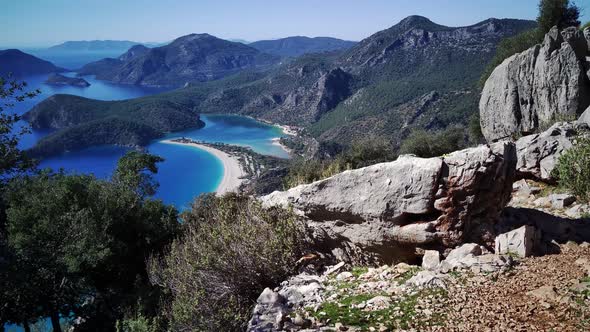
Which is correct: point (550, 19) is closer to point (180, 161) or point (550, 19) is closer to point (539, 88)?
point (539, 88)

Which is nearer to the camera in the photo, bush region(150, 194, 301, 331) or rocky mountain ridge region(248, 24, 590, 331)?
rocky mountain ridge region(248, 24, 590, 331)

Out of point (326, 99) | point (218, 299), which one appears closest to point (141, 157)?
point (218, 299)

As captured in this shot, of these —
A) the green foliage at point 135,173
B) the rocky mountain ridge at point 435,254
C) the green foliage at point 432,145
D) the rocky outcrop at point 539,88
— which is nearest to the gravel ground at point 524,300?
the rocky mountain ridge at point 435,254

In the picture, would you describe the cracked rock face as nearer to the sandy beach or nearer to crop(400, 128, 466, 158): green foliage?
crop(400, 128, 466, 158): green foliage

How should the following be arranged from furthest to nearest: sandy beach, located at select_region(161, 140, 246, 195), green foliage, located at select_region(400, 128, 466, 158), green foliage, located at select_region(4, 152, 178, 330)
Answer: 1. sandy beach, located at select_region(161, 140, 246, 195)
2. green foliage, located at select_region(400, 128, 466, 158)
3. green foliage, located at select_region(4, 152, 178, 330)

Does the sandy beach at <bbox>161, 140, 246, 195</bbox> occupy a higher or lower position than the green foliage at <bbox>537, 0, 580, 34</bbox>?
lower

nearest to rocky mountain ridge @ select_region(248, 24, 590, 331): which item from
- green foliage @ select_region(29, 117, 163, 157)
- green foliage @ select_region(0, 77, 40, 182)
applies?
green foliage @ select_region(0, 77, 40, 182)

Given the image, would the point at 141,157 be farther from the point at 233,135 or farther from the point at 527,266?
the point at 233,135
